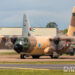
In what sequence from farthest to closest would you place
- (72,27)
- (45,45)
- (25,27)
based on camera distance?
(25,27), (72,27), (45,45)

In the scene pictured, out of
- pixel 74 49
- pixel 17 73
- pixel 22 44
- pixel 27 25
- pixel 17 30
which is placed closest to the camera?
pixel 17 73

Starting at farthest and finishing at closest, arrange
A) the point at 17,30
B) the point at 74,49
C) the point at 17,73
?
the point at 17,30, the point at 74,49, the point at 17,73

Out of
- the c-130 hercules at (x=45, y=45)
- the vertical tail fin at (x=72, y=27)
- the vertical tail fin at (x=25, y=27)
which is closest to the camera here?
the c-130 hercules at (x=45, y=45)

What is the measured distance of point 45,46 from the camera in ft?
178

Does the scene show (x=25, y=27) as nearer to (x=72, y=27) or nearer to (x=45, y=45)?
(x=72, y=27)

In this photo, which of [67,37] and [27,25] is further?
[27,25]

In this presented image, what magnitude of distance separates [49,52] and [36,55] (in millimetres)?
2250

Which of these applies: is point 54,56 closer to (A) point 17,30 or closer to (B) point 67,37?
(B) point 67,37

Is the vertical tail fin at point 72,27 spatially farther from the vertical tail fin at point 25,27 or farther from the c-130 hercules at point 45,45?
the vertical tail fin at point 25,27

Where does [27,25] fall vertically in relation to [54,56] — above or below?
above

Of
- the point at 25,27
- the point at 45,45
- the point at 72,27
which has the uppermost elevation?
the point at 72,27

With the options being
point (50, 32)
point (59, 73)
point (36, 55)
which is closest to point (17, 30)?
point (50, 32)

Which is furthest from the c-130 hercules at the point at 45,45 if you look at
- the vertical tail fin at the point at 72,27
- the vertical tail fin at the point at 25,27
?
the vertical tail fin at the point at 25,27

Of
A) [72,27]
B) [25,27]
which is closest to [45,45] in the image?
[72,27]
